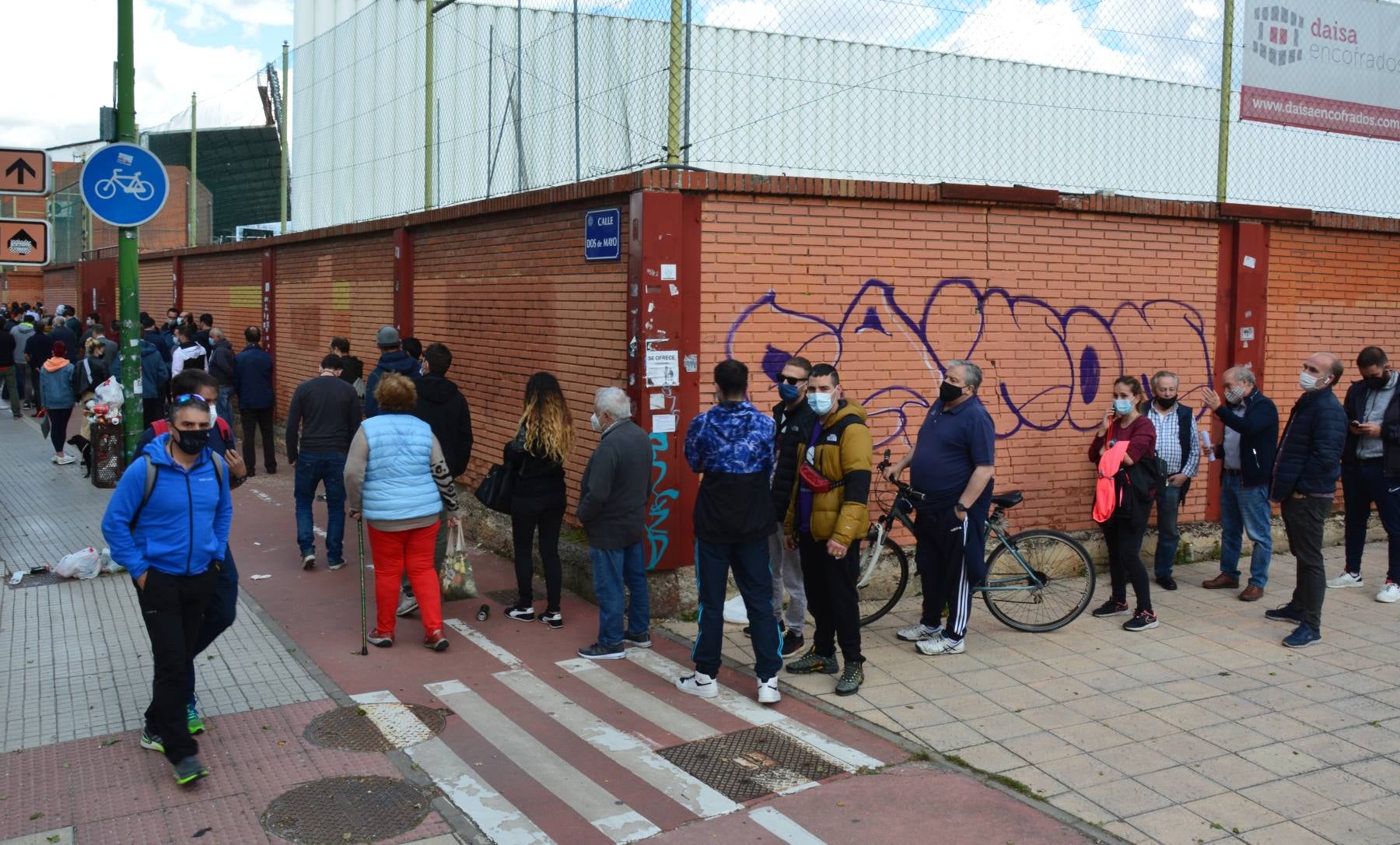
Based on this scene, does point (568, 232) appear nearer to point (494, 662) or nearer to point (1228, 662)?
point (494, 662)

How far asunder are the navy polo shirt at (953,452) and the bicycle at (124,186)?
654 cm

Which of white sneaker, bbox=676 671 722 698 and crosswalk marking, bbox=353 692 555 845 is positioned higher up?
white sneaker, bbox=676 671 722 698

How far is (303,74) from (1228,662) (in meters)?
17.2

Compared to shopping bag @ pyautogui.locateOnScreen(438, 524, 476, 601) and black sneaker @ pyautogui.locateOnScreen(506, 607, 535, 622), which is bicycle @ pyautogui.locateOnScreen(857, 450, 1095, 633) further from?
shopping bag @ pyautogui.locateOnScreen(438, 524, 476, 601)

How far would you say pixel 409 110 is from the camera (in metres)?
14.6

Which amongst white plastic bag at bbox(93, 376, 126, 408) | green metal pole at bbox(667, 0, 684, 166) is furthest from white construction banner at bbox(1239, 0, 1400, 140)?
white plastic bag at bbox(93, 376, 126, 408)

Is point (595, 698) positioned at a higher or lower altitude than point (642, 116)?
lower

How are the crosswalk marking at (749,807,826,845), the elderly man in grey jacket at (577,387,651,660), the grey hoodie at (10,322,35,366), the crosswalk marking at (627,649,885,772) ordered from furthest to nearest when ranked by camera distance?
the grey hoodie at (10,322,35,366), the elderly man in grey jacket at (577,387,651,660), the crosswalk marking at (627,649,885,772), the crosswalk marking at (749,807,826,845)

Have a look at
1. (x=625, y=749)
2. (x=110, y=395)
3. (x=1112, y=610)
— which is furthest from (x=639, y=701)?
(x=110, y=395)

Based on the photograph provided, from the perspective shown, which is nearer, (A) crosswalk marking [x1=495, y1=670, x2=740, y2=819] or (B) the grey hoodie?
(A) crosswalk marking [x1=495, y1=670, x2=740, y2=819]

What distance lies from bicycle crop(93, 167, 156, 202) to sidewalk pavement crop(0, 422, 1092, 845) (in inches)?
127

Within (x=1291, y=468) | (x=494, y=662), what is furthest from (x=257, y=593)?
(x=1291, y=468)

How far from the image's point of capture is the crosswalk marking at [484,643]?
7.27 m

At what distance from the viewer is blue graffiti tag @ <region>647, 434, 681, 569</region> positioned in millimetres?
8141
